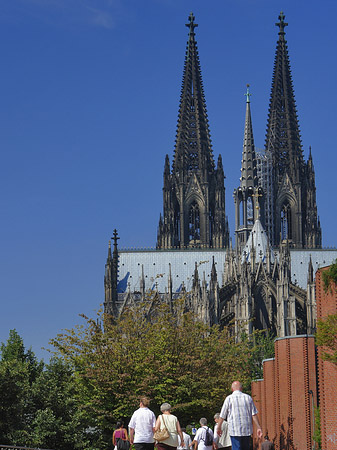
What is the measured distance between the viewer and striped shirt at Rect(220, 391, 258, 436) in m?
18.7

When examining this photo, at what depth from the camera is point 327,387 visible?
31.4m

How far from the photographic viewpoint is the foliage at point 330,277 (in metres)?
30.5

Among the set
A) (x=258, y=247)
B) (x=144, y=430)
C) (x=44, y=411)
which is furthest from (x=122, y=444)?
(x=258, y=247)

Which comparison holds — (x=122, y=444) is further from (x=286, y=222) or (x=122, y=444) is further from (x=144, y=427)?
(x=286, y=222)

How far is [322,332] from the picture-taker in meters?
30.1

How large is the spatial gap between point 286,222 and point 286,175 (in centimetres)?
592

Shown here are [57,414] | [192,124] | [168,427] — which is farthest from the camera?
[192,124]

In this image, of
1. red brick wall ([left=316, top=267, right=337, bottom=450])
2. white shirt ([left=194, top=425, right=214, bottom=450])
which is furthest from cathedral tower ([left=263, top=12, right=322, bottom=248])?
white shirt ([left=194, top=425, right=214, bottom=450])

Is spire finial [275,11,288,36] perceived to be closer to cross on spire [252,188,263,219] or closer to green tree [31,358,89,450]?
cross on spire [252,188,263,219]

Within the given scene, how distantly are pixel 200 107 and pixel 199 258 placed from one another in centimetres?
2319

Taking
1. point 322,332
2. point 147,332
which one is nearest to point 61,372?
point 147,332

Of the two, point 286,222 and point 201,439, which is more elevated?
point 286,222

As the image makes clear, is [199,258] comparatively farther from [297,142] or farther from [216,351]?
[216,351]

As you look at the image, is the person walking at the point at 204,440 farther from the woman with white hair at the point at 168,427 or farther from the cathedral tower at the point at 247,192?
the cathedral tower at the point at 247,192
